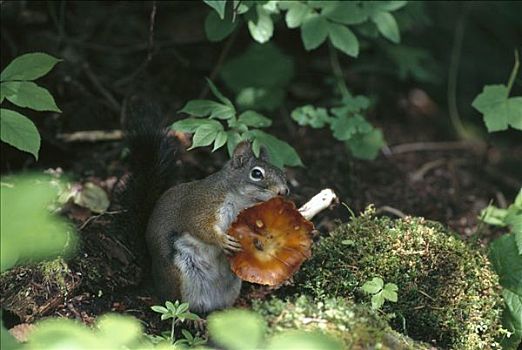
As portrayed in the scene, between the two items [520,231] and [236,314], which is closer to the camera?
[236,314]

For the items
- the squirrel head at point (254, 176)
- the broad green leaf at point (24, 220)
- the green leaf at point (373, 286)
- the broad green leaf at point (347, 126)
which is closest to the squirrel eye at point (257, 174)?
the squirrel head at point (254, 176)

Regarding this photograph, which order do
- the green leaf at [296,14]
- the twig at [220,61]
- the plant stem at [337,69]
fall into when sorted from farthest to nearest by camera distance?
the plant stem at [337,69], the twig at [220,61], the green leaf at [296,14]

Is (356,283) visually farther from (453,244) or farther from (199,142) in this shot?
(199,142)

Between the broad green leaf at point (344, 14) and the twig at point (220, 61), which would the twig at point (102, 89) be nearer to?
the twig at point (220, 61)

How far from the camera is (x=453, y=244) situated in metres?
2.75

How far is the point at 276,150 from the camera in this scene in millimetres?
2996

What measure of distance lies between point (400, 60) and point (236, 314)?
123 inches

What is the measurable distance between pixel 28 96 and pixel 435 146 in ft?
9.10

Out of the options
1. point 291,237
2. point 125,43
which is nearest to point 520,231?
point 291,237

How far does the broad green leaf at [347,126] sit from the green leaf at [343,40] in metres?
0.40

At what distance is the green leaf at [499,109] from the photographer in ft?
10.3

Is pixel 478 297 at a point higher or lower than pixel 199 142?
lower

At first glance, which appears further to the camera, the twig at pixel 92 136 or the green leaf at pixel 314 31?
the twig at pixel 92 136

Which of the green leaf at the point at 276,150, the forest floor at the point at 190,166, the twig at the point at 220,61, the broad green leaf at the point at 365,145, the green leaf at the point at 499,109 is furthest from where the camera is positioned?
the twig at the point at 220,61
